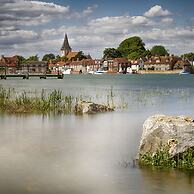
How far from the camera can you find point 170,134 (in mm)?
16469

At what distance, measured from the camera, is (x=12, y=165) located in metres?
16.8

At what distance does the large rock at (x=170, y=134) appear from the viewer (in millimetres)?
16309

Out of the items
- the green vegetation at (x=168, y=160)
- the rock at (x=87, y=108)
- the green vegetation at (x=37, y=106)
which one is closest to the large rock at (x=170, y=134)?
the green vegetation at (x=168, y=160)

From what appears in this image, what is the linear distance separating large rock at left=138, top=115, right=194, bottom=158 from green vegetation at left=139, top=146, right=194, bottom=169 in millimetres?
160

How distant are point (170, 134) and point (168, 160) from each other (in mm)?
950

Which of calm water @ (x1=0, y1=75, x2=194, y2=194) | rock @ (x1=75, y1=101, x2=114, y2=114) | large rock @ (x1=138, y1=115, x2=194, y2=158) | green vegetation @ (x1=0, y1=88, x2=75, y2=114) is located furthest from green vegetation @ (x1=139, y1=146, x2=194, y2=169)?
Answer: green vegetation @ (x1=0, y1=88, x2=75, y2=114)

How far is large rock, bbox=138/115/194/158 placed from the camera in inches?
642

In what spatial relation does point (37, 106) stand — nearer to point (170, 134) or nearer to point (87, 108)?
point (87, 108)

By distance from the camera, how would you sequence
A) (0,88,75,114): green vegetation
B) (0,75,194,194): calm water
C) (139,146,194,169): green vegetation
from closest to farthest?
1. (0,75,194,194): calm water
2. (139,146,194,169): green vegetation
3. (0,88,75,114): green vegetation

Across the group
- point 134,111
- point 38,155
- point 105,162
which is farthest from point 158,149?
point 134,111

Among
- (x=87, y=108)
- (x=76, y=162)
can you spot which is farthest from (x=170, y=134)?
(x=87, y=108)

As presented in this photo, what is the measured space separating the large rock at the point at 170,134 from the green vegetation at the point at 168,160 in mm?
160

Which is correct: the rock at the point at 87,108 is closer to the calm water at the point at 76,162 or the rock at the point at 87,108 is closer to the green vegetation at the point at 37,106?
the green vegetation at the point at 37,106

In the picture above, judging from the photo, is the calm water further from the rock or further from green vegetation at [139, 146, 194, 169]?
the rock
